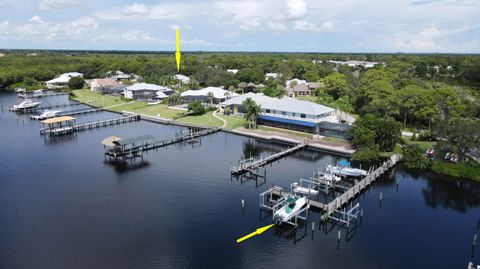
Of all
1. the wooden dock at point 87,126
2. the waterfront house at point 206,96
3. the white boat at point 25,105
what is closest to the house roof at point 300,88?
the waterfront house at point 206,96

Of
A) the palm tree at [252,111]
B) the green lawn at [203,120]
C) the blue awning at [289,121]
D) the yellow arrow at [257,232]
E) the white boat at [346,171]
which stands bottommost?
the yellow arrow at [257,232]

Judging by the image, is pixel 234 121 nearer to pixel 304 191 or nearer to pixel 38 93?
pixel 304 191

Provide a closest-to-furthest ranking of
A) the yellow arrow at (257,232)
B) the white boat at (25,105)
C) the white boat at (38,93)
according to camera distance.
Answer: the yellow arrow at (257,232)
the white boat at (25,105)
the white boat at (38,93)

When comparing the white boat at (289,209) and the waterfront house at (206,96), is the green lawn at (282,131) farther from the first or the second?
the white boat at (289,209)

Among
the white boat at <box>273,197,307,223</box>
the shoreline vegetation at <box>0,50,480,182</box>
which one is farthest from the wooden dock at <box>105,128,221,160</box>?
the white boat at <box>273,197,307,223</box>

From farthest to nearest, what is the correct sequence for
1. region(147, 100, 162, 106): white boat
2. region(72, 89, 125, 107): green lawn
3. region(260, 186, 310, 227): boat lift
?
1. region(72, 89, 125, 107): green lawn
2. region(147, 100, 162, 106): white boat
3. region(260, 186, 310, 227): boat lift

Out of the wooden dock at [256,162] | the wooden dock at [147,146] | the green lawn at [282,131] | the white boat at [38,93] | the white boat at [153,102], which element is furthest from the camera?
the white boat at [38,93]

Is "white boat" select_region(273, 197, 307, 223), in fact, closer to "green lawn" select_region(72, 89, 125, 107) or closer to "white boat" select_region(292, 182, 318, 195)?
"white boat" select_region(292, 182, 318, 195)
